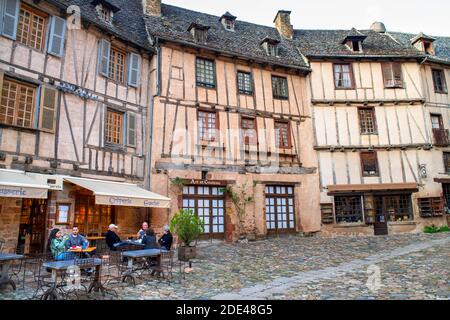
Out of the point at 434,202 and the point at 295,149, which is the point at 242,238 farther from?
the point at 434,202

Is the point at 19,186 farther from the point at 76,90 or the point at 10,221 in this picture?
the point at 76,90

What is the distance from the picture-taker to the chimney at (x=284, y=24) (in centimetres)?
1802

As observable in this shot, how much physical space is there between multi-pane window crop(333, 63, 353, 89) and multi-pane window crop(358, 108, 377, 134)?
137cm

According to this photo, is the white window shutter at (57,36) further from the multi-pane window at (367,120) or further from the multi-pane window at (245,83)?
the multi-pane window at (367,120)

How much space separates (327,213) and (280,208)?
212 cm

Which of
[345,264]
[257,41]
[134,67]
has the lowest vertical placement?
[345,264]

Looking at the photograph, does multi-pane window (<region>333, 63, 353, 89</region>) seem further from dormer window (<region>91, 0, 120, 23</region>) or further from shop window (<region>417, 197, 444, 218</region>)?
dormer window (<region>91, 0, 120, 23</region>)

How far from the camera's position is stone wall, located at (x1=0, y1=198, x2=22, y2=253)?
8.45 meters

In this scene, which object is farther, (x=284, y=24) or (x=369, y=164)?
(x=284, y=24)

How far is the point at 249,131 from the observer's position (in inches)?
564

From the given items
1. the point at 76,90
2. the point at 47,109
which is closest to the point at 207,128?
the point at 76,90

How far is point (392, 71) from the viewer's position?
16.1 metres

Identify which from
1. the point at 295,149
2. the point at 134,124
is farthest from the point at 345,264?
the point at 134,124

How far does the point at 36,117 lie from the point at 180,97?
17.0 feet
